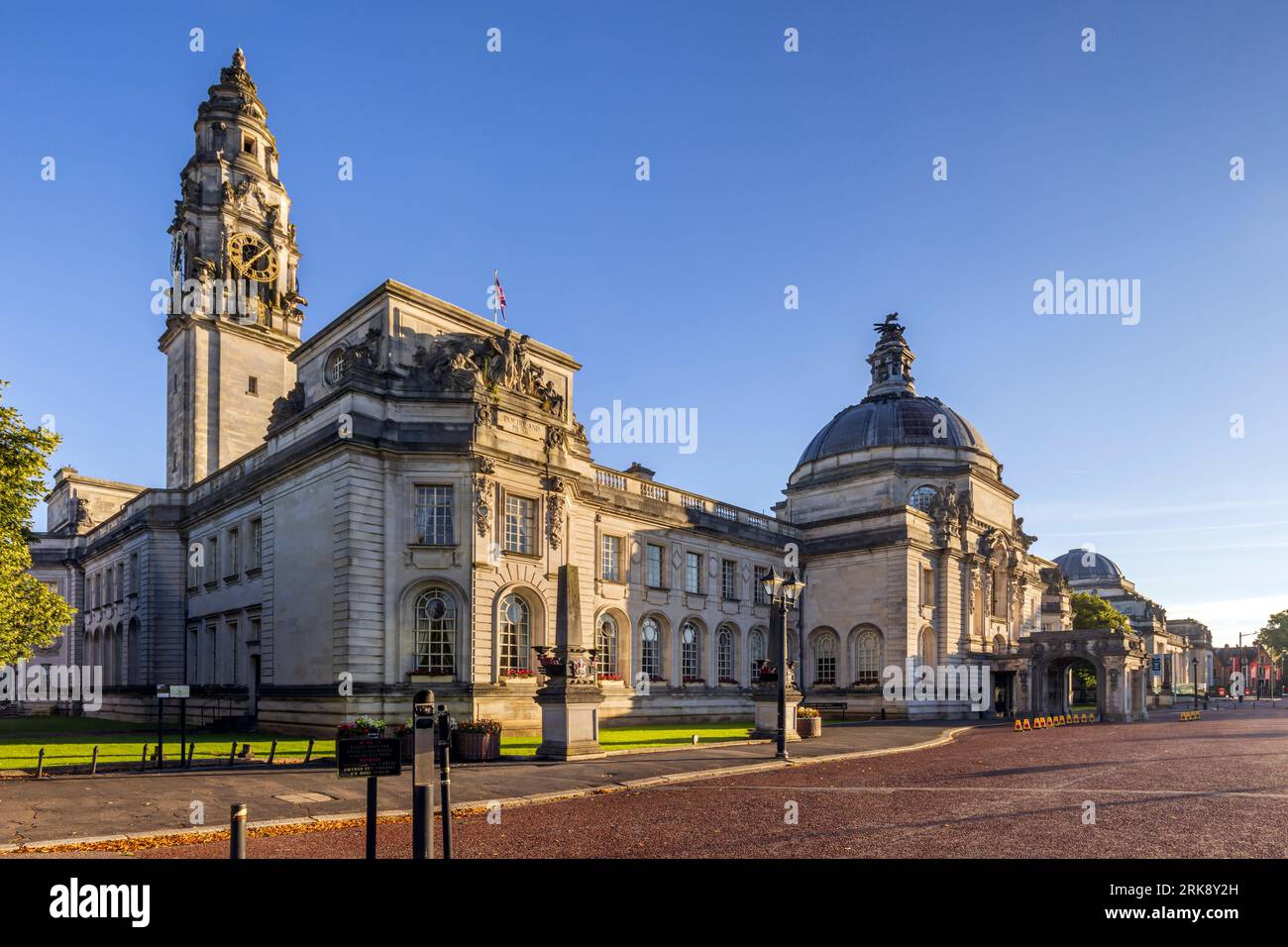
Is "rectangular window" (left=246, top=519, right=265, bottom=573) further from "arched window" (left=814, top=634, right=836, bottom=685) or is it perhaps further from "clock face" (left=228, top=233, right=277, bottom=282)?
"arched window" (left=814, top=634, right=836, bottom=685)

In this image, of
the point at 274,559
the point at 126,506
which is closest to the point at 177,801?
the point at 274,559

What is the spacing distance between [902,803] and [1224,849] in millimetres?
5422

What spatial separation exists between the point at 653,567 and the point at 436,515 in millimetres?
15555

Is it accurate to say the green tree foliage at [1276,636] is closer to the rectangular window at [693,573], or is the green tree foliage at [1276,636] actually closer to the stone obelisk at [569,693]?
the rectangular window at [693,573]

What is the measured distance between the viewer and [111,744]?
27.8 meters

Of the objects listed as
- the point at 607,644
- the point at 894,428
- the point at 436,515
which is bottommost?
the point at 607,644

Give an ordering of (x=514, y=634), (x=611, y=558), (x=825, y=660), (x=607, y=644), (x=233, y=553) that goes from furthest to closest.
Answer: (x=825, y=660), (x=611, y=558), (x=607, y=644), (x=233, y=553), (x=514, y=634)

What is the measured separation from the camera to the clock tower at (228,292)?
50312 millimetres

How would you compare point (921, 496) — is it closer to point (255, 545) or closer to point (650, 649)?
point (650, 649)

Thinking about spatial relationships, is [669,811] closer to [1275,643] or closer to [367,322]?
[367,322]

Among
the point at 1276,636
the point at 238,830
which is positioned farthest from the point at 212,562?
the point at 1276,636

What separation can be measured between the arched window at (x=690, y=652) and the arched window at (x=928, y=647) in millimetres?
14832

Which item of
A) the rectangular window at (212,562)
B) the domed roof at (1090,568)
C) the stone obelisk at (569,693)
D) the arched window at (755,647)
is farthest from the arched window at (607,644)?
the domed roof at (1090,568)
